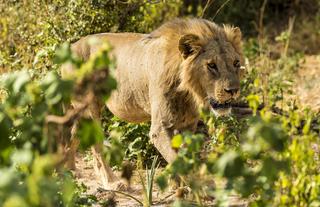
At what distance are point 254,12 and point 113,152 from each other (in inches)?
426

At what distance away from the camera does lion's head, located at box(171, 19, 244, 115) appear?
220 inches

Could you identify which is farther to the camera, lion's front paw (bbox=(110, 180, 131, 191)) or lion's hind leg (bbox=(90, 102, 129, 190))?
lion's hind leg (bbox=(90, 102, 129, 190))

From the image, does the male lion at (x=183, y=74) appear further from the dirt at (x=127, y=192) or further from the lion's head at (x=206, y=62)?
the dirt at (x=127, y=192)

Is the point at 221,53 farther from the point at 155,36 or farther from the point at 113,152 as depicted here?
the point at 113,152

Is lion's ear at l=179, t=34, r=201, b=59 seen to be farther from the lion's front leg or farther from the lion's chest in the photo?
the lion's front leg

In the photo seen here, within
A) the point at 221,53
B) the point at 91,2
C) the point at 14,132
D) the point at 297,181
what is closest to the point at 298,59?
the point at 91,2

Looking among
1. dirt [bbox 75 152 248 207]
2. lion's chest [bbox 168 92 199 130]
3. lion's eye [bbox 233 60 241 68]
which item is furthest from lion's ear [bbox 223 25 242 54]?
dirt [bbox 75 152 248 207]

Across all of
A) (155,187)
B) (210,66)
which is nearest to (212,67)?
(210,66)

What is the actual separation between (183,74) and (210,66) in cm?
21

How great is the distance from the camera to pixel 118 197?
6.14 meters

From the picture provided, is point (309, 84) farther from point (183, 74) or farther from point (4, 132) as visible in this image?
point (4, 132)

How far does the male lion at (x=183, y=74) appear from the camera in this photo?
5676 mm

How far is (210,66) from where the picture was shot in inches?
226

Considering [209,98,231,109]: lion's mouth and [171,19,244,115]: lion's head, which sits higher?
[171,19,244,115]: lion's head
